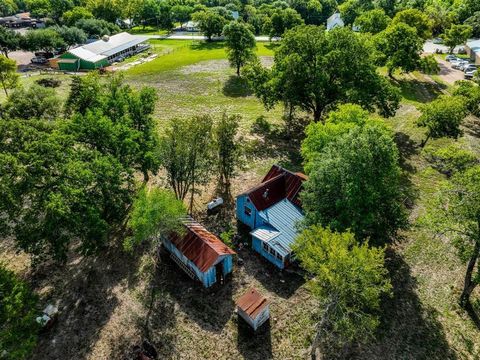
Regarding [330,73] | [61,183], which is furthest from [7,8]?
[61,183]

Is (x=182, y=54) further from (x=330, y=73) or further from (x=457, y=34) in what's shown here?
(x=457, y=34)

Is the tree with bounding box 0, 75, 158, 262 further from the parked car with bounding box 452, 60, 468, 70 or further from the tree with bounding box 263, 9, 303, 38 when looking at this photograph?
the tree with bounding box 263, 9, 303, 38

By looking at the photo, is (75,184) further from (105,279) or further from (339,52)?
(339,52)

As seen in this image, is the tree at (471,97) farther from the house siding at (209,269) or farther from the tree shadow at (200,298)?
the tree shadow at (200,298)

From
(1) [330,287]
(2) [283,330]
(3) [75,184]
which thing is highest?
(3) [75,184]

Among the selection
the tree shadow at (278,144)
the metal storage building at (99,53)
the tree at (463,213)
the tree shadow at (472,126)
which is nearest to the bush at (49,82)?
the metal storage building at (99,53)

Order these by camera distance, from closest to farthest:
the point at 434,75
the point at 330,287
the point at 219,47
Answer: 1. the point at 330,287
2. the point at 434,75
3. the point at 219,47

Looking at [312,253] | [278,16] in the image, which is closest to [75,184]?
[312,253]
